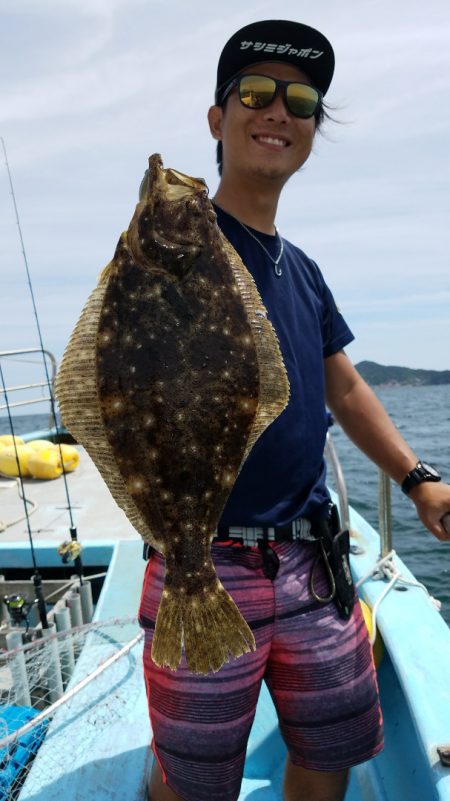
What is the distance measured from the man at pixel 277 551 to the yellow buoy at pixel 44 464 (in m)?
7.61

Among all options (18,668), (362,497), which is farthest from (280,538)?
(362,497)

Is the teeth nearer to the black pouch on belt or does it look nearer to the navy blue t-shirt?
the navy blue t-shirt

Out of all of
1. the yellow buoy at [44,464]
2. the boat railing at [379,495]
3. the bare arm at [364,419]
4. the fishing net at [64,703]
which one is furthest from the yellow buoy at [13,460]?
the bare arm at [364,419]

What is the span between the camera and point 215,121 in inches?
89.3

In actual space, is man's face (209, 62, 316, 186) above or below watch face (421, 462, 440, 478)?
above

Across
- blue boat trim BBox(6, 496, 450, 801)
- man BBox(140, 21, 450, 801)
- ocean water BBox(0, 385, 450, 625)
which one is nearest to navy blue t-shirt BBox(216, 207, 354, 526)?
man BBox(140, 21, 450, 801)

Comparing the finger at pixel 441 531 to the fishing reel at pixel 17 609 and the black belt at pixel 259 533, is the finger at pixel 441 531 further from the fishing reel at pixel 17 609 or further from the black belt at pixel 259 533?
the fishing reel at pixel 17 609

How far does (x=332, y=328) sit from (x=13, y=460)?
27.0 feet

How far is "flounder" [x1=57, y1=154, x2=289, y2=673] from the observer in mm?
1606

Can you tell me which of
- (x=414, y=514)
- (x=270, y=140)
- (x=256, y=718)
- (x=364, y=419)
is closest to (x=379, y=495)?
(x=364, y=419)

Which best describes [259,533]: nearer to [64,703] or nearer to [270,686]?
[270,686]

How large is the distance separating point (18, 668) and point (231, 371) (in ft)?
9.07

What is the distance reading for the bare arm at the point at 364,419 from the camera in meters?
2.49

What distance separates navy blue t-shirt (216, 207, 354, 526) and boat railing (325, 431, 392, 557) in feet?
3.93
